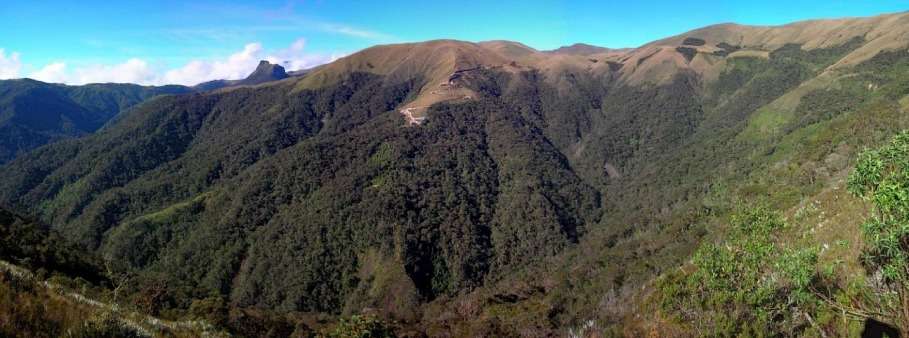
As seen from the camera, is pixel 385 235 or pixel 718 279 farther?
pixel 385 235

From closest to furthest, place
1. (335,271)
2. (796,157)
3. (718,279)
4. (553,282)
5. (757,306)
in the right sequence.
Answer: (757,306)
(718,279)
(553,282)
(796,157)
(335,271)

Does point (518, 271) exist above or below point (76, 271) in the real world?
below

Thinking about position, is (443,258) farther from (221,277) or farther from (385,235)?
(221,277)

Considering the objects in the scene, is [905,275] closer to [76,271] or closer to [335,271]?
[76,271]

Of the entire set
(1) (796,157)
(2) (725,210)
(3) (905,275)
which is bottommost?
(2) (725,210)

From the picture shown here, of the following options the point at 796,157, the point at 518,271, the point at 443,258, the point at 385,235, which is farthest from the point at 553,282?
the point at 796,157

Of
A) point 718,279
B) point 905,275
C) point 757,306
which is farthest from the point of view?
point 718,279
